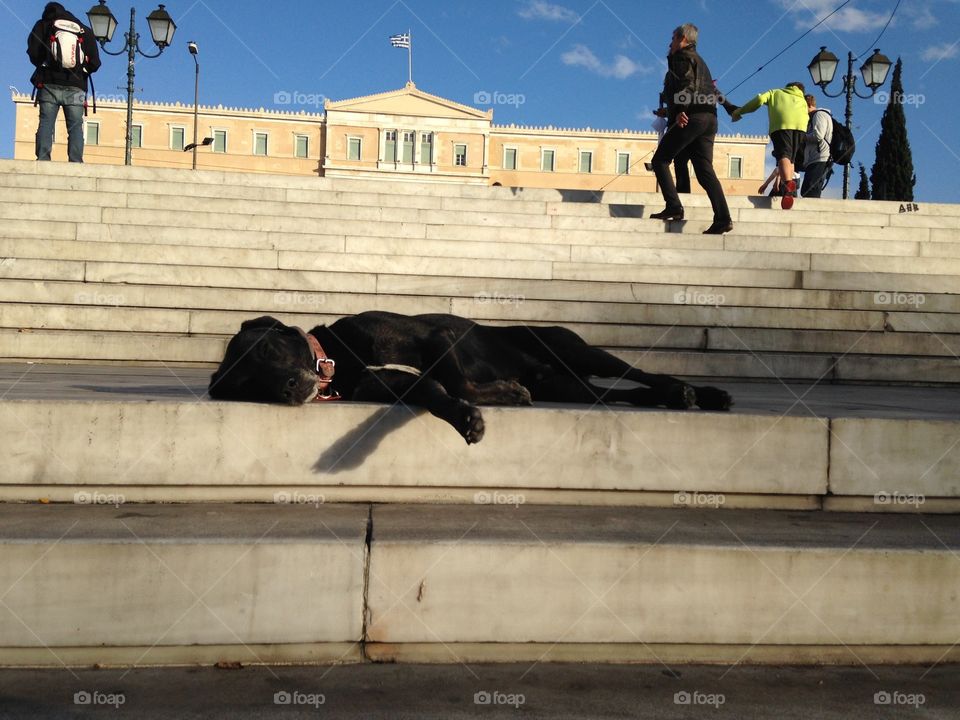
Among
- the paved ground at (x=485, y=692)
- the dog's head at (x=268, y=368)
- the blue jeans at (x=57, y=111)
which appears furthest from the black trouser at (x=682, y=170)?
the blue jeans at (x=57, y=111)

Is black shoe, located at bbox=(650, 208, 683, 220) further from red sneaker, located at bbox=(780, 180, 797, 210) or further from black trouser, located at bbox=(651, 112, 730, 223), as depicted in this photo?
red sneaker, located at bbox=(780, 180, 797, 210)

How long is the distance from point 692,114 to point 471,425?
6.86 metres

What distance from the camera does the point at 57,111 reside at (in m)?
11.0

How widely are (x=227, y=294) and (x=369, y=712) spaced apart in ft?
17.1

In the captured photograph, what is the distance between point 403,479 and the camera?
10.5 ft

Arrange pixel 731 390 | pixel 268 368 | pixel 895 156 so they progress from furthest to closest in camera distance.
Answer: pixel 895 156 → pixel 731 390 → pixel 268 368

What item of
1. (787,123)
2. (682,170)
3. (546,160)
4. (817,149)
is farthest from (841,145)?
(546,160)

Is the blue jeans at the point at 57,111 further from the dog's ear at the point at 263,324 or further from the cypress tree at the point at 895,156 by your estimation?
the cypress tree at the point at 895,156

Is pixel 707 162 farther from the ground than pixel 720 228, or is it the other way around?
pixel 707 162

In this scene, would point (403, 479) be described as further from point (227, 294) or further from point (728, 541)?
point (227, 294)

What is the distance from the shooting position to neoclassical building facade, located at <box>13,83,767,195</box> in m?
72.9

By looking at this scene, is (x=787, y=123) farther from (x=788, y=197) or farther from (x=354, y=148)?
(x=354, y=148)

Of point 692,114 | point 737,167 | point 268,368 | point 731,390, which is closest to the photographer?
point 268,368

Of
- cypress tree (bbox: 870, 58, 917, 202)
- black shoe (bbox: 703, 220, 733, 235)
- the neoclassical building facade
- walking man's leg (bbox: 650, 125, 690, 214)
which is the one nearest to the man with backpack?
walking man's leg (bbox: 650, 125, 690, 214)
